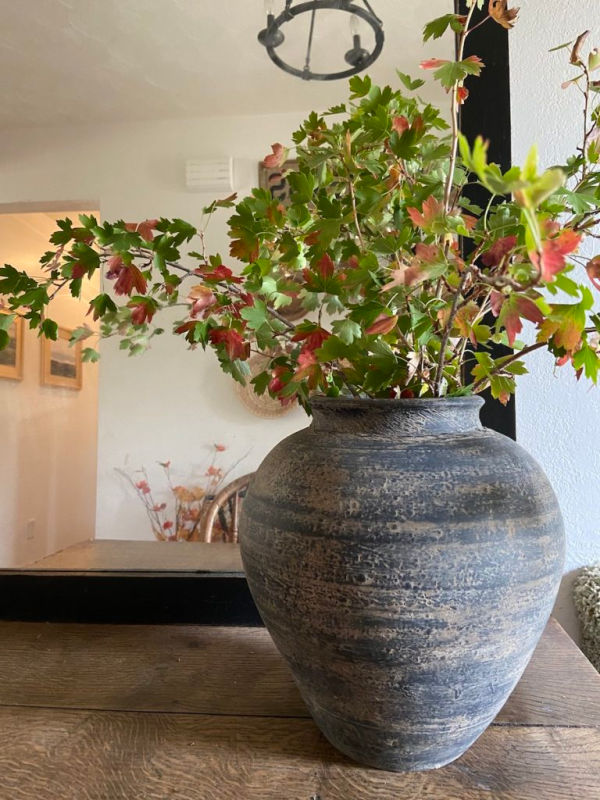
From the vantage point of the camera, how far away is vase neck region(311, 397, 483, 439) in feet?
1.47

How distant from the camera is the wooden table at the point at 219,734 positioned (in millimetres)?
464

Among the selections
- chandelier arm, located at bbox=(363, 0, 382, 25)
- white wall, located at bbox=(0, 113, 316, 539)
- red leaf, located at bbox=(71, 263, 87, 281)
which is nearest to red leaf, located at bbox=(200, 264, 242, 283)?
red leaf, located at bbox=(71, 263, 87, 281)

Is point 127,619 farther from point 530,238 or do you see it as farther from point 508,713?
point 530,238

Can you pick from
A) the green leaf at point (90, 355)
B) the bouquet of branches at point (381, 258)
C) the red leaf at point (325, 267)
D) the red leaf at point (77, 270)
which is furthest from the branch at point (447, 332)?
the green leaf at point (90, 355)

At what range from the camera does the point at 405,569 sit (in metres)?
0.39

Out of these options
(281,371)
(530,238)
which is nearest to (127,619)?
(281,371)

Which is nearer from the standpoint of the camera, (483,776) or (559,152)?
(483,776)

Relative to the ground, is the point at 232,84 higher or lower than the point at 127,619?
higher

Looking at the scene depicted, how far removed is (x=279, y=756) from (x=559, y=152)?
0.91 m

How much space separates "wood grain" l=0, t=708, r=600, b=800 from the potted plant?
0.09 feet

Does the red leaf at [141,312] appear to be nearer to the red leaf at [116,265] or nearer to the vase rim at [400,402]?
the red leaf at [116,265]

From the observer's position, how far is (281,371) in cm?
55

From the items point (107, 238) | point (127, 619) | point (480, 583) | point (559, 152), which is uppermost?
point (559, 152)

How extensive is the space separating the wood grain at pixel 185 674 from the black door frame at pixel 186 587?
1.0 inches
